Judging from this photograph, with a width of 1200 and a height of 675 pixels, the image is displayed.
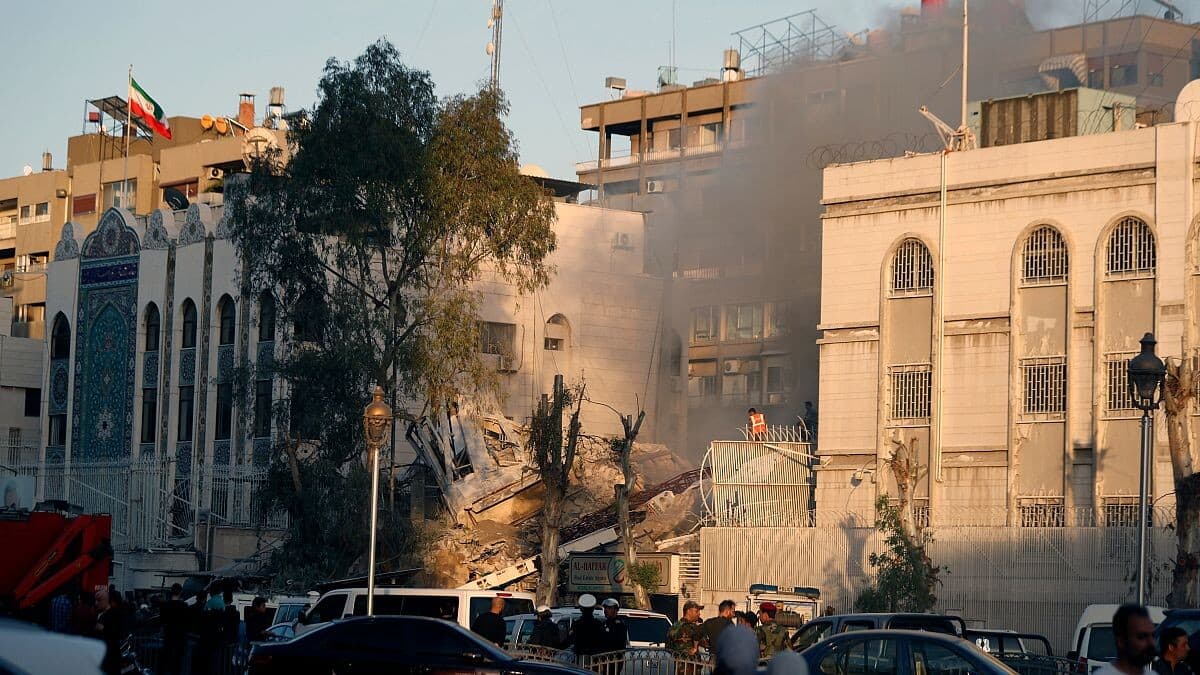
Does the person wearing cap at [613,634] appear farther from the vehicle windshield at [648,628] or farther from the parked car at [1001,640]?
the vehicle windshield at [648,628]

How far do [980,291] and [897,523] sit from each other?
7.72m

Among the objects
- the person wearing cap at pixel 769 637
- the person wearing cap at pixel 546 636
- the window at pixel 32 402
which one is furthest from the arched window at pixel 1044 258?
the window at pixel 32 402

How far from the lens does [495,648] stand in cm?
1933

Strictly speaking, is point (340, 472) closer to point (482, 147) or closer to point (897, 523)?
point (482, 147)

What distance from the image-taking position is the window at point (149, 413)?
5847 cm

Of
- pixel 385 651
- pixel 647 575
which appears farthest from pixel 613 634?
pixel 647 575

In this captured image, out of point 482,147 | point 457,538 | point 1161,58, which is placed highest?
point 1161,58

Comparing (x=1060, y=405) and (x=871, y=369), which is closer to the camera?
(x=1060, y=405)

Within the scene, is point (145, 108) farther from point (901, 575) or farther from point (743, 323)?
point (901, 575)

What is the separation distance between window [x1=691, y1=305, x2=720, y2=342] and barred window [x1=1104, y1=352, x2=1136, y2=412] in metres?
27.0

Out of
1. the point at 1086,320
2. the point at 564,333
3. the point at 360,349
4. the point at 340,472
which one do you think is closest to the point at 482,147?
the point at 360,349

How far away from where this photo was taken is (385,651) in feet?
64.8

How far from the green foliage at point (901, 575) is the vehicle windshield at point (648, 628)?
936 centimetres

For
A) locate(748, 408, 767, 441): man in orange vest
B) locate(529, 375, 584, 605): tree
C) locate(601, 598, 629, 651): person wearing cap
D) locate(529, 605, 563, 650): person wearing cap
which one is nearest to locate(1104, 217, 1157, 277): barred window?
locate(748, 408, 767, 441): man in orange vest
